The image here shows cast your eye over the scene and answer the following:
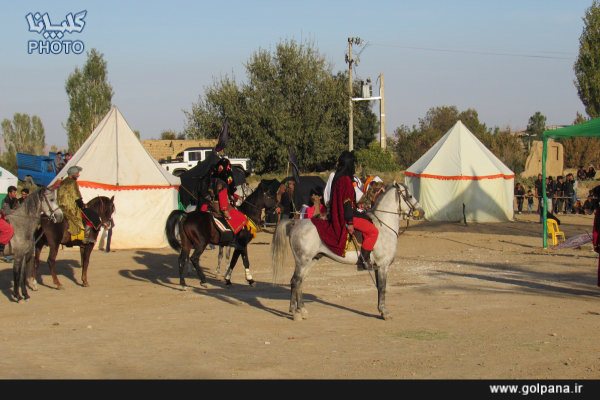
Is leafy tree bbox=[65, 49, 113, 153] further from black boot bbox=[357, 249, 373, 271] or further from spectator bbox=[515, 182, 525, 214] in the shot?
black boot bbox=[357, 249, 373, 271]

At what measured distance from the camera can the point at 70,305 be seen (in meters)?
14.5

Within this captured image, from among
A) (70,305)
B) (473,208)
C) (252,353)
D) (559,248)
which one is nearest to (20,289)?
(70,305)

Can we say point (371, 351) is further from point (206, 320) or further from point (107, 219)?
point (107, 219)

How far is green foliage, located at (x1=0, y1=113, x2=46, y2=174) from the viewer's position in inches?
2591

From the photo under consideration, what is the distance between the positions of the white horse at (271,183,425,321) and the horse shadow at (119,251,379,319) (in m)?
0.46

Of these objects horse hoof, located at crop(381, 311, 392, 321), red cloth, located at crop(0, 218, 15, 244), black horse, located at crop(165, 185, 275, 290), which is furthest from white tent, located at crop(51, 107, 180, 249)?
horse hoof, located at crop(381, 311, 392, 321)

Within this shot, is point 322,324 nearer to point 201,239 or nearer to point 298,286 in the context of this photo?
point 298,286

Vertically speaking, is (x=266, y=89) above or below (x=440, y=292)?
above

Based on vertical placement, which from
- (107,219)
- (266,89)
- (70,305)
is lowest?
(70,305)

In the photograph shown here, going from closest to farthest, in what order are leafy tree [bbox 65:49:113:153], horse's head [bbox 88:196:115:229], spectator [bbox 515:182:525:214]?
horse's head [bbox 88:196:115:229], spectator [bbox 515:182:525:214], leafy tree [bbox 65:49:113:153]

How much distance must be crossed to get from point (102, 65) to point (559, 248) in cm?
4037

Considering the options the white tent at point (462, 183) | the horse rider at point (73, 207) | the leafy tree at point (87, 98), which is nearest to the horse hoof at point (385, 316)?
the horse rider at point (73, 207)

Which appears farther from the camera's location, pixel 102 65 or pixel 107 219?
pixel 102 65

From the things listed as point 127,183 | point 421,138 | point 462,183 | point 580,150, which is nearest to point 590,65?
point 580,150
